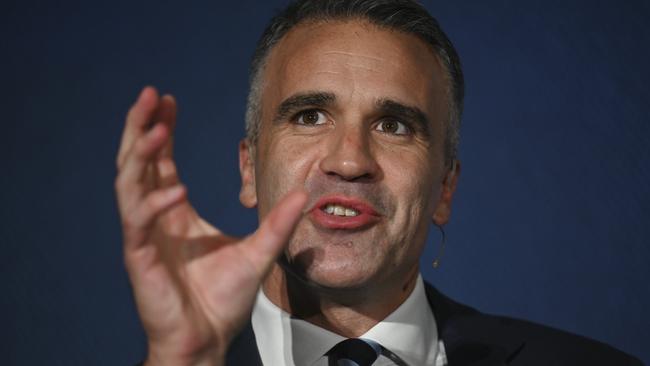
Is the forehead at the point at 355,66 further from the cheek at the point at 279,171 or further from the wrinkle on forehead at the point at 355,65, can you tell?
the cheek at the point at 279,171

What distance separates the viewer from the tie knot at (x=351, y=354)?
1.53 metres

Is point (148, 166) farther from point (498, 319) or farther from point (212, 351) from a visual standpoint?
point (498, 319)

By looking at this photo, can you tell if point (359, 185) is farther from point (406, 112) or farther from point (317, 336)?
point (317, 336)

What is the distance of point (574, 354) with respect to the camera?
1820mm

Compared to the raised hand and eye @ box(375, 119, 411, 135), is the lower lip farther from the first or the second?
the raised hand

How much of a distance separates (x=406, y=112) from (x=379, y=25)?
0.69ft

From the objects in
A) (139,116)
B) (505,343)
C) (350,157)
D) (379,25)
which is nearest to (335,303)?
(350,157)

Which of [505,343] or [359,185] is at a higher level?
[359,185]

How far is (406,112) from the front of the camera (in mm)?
1574

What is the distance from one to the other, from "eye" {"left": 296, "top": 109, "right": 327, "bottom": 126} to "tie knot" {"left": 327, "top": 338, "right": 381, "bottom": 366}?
436 mm

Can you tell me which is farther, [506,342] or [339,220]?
[506,342]

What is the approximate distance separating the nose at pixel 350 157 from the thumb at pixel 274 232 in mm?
349

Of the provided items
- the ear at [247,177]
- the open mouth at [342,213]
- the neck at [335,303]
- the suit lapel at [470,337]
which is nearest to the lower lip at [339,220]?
the open mouth at [342,213]

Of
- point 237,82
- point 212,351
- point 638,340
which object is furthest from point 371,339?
point 638,340
